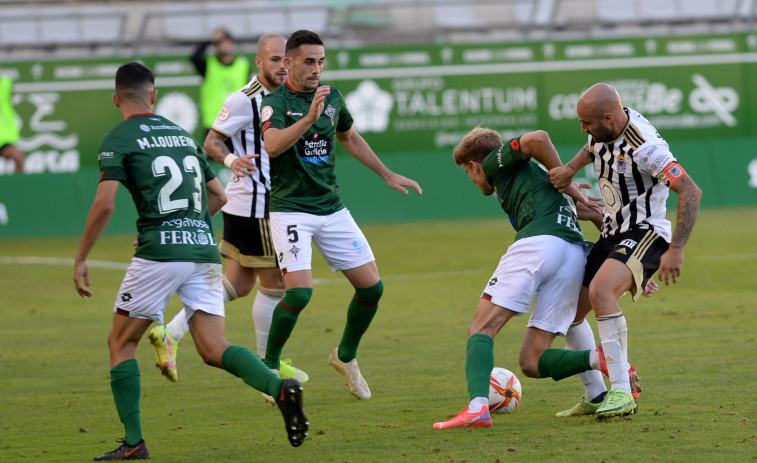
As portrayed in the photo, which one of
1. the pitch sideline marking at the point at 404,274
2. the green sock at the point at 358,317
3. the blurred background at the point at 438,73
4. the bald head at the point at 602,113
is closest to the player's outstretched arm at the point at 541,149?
the bald head at the point at 602,113

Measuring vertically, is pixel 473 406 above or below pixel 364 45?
below

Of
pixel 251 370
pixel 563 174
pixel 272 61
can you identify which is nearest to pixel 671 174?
pixel 563 174

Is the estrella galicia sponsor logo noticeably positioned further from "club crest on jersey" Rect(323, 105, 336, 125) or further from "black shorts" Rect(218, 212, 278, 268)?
"black shorts" Rect(218, 212, 278, 268)

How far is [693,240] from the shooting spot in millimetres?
15789

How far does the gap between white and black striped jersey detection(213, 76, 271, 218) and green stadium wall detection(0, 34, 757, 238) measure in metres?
11.7

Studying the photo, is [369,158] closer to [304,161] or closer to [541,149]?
[304,161]

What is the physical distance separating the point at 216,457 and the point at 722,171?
17.3m

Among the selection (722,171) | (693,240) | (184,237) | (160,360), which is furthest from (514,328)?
(722,171)

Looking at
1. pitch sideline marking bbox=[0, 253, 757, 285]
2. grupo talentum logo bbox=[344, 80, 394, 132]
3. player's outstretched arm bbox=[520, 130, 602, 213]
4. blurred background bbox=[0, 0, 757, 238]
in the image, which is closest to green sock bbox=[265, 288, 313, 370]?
player's outstretched arm bbox=[520, 130, 602, 213]

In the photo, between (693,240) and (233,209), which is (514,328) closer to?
(233,209)

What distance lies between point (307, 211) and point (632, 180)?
207cm

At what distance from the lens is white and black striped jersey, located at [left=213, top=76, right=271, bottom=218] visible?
305 inches

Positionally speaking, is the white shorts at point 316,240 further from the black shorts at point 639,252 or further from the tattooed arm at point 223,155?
the black shorts at point 639,252

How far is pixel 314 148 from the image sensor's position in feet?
23.0
